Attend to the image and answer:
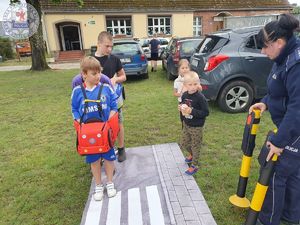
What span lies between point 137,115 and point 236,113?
231 centimetres

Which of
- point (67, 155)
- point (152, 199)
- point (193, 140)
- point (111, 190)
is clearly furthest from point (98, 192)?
point (67, 155)

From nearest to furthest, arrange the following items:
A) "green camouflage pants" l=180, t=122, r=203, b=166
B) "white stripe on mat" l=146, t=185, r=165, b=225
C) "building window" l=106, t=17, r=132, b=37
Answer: "white stripe on mat" l=146, t=185, r=165, b=225
"green camouflage pants" l=180, t=122, r=203, b=166
"building window" l=106, t=17, r=132, b=37

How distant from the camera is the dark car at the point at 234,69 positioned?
5.68 metres

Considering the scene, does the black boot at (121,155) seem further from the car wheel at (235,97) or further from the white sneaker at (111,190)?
the car wheel at (235,97)

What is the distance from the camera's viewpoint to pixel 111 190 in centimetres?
327

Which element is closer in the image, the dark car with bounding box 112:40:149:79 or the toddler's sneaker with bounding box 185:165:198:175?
the toddler's sneaker with bounding box 185:165:198:175

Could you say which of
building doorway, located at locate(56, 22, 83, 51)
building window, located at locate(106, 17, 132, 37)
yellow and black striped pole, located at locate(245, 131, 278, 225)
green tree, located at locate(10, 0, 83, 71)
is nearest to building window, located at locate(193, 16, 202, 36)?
building window, located at locate(106, 17, 132, 37)

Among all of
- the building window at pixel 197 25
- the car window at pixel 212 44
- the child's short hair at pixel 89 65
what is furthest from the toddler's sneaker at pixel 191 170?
the building window at pixel 197 25

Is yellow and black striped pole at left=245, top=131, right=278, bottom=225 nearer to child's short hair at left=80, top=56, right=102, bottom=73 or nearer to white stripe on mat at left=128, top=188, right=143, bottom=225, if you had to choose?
white stripe on mat at left=128, top=188, right=143, bottom=225

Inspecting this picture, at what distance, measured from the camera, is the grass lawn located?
3144 millimetres

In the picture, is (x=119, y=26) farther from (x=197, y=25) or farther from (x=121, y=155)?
(x=121, y=155)

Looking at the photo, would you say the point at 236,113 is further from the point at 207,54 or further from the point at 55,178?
the point at 55,178

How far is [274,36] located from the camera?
83.0 inches

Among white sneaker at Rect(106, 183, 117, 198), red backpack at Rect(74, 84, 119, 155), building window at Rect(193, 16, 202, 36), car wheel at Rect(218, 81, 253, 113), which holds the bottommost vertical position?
white sneaker at Rect(106, 183, 117, 198)
